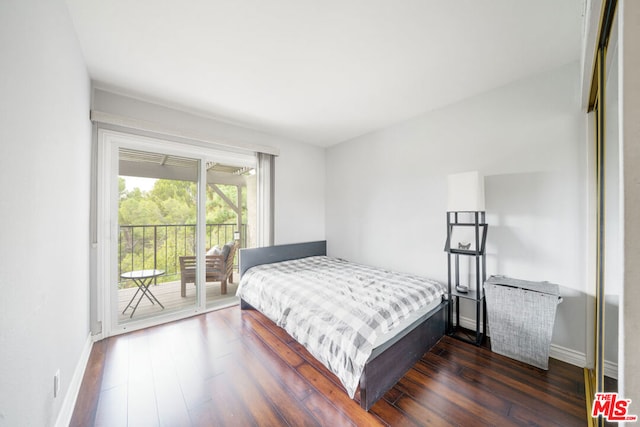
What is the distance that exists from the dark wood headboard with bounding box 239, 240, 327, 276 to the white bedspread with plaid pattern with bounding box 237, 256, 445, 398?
0.56 feet

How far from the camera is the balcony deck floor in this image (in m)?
2.70

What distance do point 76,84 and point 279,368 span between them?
273 cm

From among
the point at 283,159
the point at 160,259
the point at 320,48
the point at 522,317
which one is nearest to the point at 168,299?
the point at 160,259

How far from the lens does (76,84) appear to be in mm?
1780

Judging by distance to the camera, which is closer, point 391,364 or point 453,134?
point 391,364

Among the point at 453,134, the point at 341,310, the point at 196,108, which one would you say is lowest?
the point at 341,310

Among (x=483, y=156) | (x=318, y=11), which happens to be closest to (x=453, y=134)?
(x=483, y=156)

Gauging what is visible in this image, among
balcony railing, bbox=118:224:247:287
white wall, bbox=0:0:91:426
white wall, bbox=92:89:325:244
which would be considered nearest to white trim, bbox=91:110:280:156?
white wall, bbox=92:89:325:244

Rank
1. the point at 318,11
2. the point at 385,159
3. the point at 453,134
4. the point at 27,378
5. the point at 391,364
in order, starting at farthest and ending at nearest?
the point at 385,159
the point at 453,134
the point at 391,364
the point at 318,11
the point at 27,378

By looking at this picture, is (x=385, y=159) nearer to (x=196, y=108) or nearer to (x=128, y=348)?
(x=196, y=108)

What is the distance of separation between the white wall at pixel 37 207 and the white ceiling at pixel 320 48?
434mm

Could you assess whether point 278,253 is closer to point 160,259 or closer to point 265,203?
point 265,203

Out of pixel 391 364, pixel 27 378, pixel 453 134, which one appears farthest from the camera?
pixel 453 134

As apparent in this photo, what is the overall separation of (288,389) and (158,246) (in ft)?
7.46
